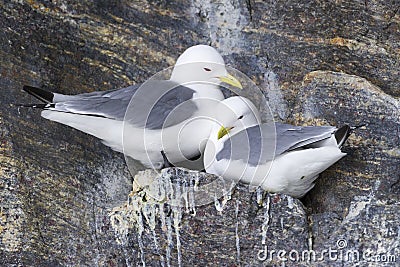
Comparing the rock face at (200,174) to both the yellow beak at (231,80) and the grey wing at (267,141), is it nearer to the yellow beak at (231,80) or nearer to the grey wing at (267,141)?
the grey wing at (267,141)

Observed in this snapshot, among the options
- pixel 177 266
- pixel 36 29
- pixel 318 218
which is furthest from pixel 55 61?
pixel 318 218

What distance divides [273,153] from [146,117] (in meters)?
0.63

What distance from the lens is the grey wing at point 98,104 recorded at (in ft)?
13.1

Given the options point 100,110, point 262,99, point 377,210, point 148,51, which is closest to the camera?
point 377,210

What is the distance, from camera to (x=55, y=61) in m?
4.56

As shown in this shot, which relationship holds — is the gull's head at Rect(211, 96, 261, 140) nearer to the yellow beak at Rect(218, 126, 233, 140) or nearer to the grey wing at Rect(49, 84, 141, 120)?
the yellow beak at Rect(218, 126, 233, 140)

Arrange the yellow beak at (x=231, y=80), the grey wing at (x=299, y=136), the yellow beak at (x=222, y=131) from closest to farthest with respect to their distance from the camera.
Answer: the grey wing at (x=299, y=136) < the yellow beak at (x=222, y=131) < the yellow beak at (x=231, y=80)

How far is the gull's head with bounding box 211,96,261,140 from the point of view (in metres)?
4.02

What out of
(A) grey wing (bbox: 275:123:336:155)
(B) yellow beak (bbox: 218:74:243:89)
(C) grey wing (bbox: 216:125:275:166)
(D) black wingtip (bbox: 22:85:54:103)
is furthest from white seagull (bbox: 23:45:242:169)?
(A) grey wing (bbox: 275:123:336:155)

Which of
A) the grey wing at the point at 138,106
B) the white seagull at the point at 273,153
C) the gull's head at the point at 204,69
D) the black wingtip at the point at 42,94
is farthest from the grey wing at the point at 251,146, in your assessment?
the black wingtip at the point at 42,94

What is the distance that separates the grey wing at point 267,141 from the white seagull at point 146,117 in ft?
0.74

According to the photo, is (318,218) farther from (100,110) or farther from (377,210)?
(100,110)

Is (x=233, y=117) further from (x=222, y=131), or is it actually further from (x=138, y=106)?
(x=138, y=106)

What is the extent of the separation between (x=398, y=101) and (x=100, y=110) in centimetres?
135
